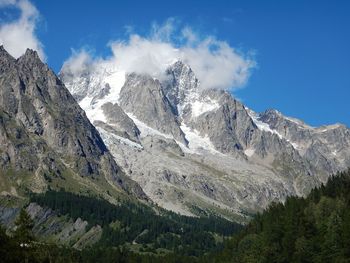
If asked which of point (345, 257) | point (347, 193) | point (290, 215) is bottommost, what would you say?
point (345, 257)

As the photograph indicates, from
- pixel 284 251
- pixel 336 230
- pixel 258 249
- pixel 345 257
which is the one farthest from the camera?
pixel 258 249

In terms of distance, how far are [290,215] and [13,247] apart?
10282 cm

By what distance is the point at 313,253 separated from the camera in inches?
6560

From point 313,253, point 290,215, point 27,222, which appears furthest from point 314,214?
point 27,222

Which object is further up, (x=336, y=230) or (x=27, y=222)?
(x=336, y=230)

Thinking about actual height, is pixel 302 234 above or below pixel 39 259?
above

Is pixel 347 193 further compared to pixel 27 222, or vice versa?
pixel 347 193

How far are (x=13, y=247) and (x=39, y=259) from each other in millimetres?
8857

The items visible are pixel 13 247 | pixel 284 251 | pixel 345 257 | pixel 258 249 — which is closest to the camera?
pixel 13 247

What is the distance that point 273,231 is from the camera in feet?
631

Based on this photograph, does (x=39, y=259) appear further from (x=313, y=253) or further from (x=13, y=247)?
(x=313, y=253)

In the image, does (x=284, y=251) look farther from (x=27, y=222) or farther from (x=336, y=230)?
(x=27, y=222)

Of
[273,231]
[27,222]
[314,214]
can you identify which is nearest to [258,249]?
[273,231]

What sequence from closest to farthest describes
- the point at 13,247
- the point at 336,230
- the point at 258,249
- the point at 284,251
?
the point at 13,247
the point at 336,230
the point at 284,251
the point at 258,249
